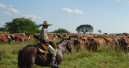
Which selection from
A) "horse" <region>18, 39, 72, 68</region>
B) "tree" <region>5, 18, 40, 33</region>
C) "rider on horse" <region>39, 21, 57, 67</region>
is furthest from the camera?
"tree" <region>5, 18, 40, 33</region>

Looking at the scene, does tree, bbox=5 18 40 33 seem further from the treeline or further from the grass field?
the grass field

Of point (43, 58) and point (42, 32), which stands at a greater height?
point (42, 32)

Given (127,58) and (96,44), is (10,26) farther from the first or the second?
(127,58)

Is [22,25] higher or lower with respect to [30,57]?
higher

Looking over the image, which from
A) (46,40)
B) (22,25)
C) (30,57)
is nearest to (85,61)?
(46,40)

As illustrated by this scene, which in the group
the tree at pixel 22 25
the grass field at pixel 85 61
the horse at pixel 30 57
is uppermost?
the tree at pixel 22 25

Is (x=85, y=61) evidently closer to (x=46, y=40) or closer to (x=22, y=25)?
(x=46, y=40)

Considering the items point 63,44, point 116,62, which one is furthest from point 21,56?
point 116,62

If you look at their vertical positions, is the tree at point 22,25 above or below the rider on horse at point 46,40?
above

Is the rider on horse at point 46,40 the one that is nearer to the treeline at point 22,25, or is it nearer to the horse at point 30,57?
the horse at point 30,57

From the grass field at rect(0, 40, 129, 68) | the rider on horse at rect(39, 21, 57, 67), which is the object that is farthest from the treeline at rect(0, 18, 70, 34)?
the rider on horse at rect(39, 21, 57, 67)

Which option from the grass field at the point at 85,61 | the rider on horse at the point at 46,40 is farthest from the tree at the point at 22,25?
the rider on horse at the point at 46,40

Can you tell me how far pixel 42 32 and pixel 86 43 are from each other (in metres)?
7.37

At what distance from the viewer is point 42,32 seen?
5.37m
